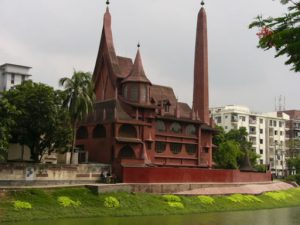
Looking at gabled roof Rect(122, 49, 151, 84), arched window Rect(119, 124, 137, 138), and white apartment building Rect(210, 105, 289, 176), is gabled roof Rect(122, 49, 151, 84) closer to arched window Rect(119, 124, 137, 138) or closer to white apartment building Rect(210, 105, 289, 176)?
arched window Rect(119, 124, 137, 138)

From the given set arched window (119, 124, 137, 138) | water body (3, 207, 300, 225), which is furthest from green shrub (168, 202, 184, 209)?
arched window (119, 124, 137, 138)

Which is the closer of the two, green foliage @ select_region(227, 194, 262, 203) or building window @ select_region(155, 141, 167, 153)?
green foliage @ select_region(227, 194, 262, 203)

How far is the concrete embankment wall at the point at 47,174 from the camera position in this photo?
35875 mm

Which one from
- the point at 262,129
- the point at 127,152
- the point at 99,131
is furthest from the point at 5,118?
the point at 262,129

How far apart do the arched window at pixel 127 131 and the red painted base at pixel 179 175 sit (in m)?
7.45

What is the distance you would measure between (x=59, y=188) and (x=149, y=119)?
789 inches

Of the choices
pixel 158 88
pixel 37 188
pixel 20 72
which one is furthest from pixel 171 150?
pixel 20 72

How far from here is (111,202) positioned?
3494 cm

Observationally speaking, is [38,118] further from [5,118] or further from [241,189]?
[241,189]

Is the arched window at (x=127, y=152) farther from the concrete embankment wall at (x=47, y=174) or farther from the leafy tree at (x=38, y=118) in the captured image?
the leafy tree at (x=38, y=118)

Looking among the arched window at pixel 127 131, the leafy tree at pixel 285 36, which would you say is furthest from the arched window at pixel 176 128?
the leafy tree at pixel 285 36

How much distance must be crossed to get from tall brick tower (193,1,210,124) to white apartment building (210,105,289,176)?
153 ft

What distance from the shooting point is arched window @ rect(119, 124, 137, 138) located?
162 ft

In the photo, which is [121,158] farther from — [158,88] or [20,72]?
[20,72]
